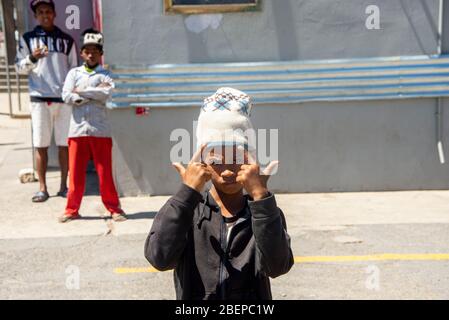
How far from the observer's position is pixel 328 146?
26.7 ft

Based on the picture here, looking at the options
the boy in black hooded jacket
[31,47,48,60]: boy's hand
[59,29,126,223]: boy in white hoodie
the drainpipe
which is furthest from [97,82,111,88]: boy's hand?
the boy in black hooded jacket

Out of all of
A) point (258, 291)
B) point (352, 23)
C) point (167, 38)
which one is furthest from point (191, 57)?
point (258, 291)

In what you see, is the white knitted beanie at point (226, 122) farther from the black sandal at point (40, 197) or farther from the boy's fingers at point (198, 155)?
the black sandal at point (40, 197)

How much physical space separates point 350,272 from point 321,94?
2.95m

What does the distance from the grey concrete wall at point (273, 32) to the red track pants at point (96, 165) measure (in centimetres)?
126

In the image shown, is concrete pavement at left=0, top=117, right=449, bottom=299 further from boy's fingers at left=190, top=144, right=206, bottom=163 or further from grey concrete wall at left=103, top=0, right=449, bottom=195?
boy's fingers at left=190, top=144, right=206, bottom=163

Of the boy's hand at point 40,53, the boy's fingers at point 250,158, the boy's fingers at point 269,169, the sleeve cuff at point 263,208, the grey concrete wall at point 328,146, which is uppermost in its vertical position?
the boy's hand at point 40,53

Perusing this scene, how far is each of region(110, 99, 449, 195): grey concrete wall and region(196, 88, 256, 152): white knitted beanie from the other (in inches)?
204

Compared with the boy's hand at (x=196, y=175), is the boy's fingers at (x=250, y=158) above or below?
above

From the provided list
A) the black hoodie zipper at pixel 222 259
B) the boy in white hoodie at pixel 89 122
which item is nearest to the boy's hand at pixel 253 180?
the black hoodie zipper at pixel 222 259

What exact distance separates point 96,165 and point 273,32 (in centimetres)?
250

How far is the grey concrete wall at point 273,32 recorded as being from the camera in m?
7.83

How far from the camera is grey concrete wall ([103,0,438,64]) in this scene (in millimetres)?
7828

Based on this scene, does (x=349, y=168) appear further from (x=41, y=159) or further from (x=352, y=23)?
(x=41, y=159)
